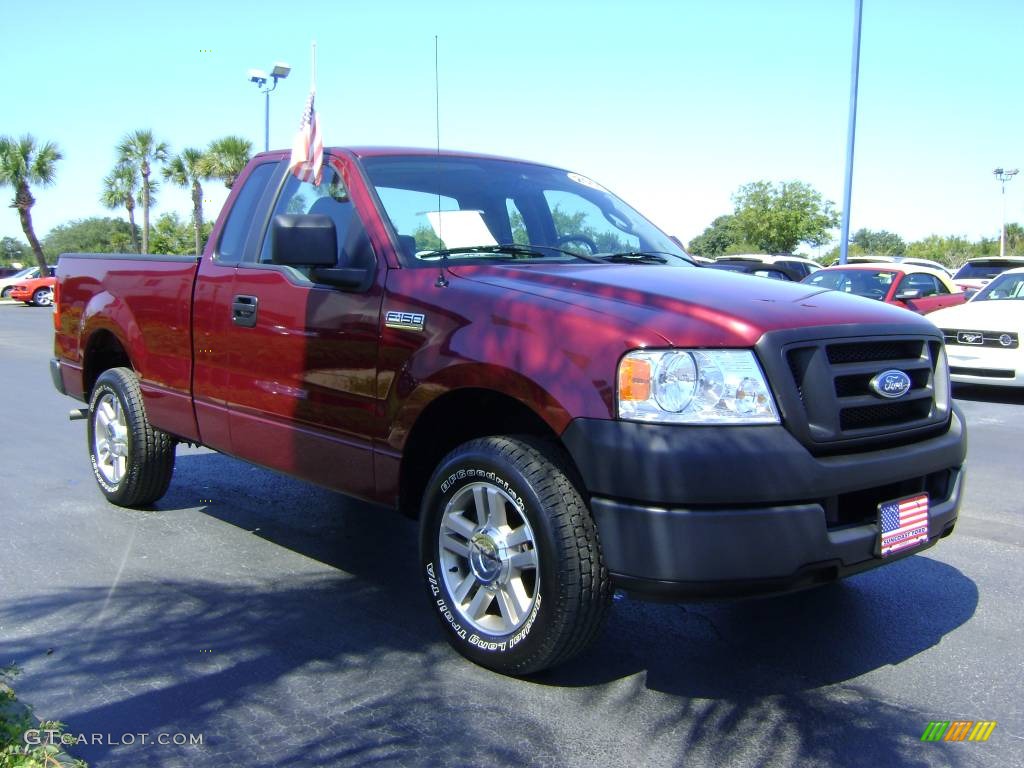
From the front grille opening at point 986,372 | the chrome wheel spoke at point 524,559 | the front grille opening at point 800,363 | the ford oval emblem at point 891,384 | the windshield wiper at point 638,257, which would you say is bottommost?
the front grille opening at point 986,372

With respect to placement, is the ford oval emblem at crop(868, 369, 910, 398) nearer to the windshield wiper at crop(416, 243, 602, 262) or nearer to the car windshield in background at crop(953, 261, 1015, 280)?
the windshield wiper at crop(416, 243, 602, 262)

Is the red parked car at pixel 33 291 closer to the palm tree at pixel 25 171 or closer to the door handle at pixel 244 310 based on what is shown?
the palm tree at pixel 25 171

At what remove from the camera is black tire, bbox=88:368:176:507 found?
220 inches

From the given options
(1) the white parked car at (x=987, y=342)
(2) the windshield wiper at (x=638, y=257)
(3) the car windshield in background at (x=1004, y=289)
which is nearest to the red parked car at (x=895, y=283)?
(3) the car windshield in background at (x=1004, y=289)

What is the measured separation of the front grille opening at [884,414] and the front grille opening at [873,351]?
16 centimetres

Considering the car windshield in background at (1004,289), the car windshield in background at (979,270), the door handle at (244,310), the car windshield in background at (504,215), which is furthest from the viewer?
the car windshield in background at (979,270)

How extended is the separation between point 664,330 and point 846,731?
1.37 metres

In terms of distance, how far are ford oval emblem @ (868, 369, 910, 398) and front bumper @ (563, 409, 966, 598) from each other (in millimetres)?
347

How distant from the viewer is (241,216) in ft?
16.8

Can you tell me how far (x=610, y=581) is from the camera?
3201mm

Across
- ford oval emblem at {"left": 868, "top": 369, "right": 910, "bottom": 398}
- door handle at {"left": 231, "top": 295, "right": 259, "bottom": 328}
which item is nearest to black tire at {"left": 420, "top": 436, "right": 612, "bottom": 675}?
ford oval emblem at {"left": 868, "top": 369, "right": 910, "bottom": 398}

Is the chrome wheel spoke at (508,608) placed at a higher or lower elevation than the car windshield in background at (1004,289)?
lower

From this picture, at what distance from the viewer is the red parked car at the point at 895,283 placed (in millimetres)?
13102

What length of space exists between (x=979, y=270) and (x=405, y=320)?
1888cm
